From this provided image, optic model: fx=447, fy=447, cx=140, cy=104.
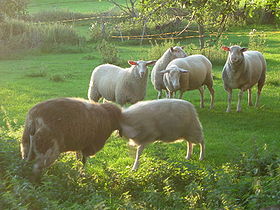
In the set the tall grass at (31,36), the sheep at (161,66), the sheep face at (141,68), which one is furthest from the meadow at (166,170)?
the tall grass at (31,36)

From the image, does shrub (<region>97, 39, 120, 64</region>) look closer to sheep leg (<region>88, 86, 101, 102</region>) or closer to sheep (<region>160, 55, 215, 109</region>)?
sheep (<region>160, 55, 215, 109</region>)

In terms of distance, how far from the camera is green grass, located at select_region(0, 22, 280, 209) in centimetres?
477

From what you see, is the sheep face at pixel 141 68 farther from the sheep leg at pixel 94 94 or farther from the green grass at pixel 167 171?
the green grass at pixel 167 171

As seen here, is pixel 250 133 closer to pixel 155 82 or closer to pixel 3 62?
pixel 155 82

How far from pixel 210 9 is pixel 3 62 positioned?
44.4 ft

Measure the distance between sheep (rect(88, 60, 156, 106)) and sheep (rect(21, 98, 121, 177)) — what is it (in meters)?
3.67

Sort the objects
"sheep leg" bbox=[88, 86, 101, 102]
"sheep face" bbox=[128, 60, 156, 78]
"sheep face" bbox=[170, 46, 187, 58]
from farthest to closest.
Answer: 1. "sheep face" bbox=[170, 46, 187, 58]
2. "sheep leg" bbox=[88, 86, 101, 102]
3. "sheep face" bbox=[128, 60, 156, 78]

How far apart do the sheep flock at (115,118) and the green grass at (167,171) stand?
0.27 metres

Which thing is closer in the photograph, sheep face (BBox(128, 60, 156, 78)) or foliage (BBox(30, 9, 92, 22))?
sheep face (BBox(128, 60, 156, 78))

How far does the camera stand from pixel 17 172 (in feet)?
17.5

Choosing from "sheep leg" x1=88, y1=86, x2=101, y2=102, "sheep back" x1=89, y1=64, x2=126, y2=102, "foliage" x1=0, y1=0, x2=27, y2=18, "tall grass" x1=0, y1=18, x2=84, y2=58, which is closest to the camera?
"sheep back" x1=89, y1=64, x2=126, y2=102

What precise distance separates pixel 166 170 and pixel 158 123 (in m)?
1.01

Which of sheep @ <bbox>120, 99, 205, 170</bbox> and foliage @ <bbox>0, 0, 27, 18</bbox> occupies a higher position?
sheep @ <bbox>120, 99, 205, 170</bbox>

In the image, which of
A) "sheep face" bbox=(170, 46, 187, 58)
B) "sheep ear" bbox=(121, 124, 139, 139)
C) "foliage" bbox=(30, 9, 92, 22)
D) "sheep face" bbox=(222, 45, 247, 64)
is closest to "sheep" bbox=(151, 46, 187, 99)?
"sheep face" bbox=(170, 46, 187, 58)
